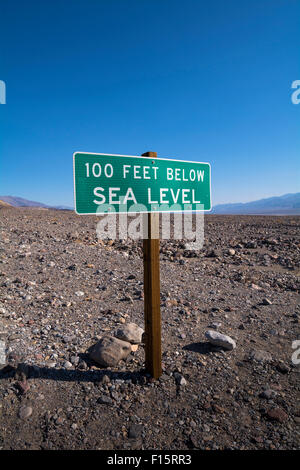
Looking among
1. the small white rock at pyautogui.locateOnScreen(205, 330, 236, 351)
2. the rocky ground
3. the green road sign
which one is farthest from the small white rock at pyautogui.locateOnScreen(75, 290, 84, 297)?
the green road sign

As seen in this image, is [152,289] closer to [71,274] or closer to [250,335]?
[250,335]

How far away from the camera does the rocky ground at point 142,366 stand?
2.48 metres

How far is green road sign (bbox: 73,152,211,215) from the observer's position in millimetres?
2586

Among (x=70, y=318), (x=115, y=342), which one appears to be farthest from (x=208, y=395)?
(x=70, y=318)

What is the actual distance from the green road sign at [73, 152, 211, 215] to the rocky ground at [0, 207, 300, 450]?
5.92ft

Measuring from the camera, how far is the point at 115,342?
3461mm

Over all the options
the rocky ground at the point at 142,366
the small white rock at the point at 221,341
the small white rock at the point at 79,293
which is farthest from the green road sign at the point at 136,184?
the small white rock at the point at 79,293

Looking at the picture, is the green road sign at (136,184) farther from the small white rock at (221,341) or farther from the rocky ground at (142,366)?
the rocky ground at (142,366)

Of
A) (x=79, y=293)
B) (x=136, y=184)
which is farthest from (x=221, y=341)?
(x=79, y=293)

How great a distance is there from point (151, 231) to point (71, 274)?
412 cm

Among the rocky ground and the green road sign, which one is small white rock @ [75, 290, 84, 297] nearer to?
the rocky ground

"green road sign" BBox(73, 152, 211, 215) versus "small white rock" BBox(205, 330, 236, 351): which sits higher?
"green road sign" BBox(73, 152, 211, 215)

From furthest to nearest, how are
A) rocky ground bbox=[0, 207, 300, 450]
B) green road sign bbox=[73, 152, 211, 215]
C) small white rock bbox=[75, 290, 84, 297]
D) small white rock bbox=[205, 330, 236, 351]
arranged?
small white rock bbox=[75, 290, 84, 297] < small white rock bbox=[205, 330, 236, 351] < green road sign bbox=[73, 152, 211, 215] < rocky ground bbox=[0, 207, 300, 450]

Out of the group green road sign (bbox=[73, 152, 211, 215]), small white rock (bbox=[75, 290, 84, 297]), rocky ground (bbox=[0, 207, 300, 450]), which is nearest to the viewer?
rocky ground (bbox=[0, 207, 300, 450])
